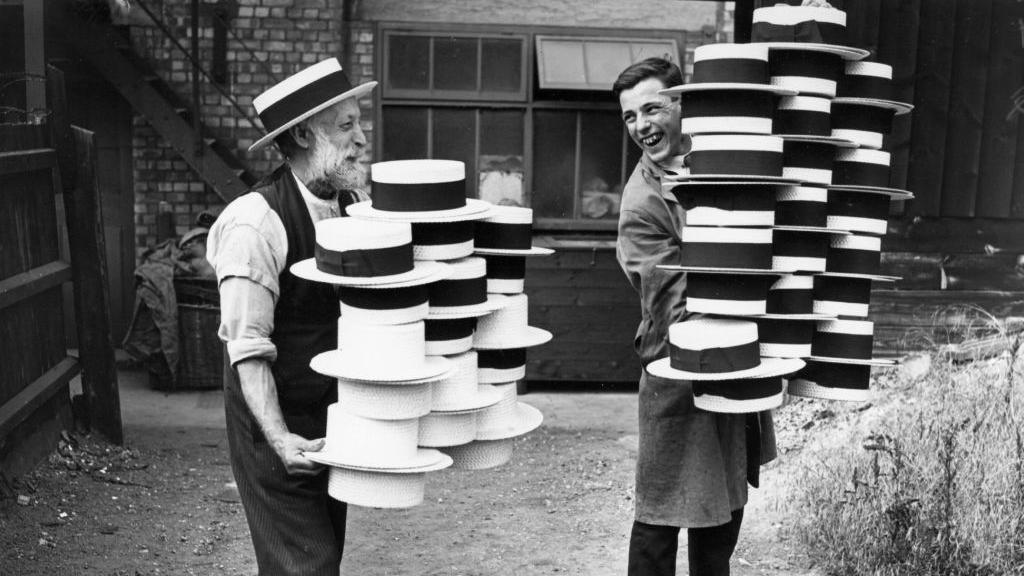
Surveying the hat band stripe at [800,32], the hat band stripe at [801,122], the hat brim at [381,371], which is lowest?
the hat brim at [381,371]

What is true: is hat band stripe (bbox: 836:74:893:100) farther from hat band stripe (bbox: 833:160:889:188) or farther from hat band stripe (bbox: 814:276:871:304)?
hat band stripe (bbox: 814:276:871:304)

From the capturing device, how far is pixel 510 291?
10.6 ft

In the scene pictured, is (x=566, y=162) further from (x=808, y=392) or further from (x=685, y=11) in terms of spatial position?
(x=808, y=392)

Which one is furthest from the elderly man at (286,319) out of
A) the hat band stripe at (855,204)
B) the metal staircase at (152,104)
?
the metal staircase at (152,104)

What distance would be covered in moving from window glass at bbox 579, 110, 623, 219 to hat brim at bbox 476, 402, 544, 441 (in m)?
5.44

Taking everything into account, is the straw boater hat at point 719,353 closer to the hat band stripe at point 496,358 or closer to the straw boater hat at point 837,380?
the straw boater hat at point 837,380

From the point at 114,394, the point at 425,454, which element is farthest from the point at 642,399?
the point at 114,394

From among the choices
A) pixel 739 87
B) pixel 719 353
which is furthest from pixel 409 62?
pixel 719 353

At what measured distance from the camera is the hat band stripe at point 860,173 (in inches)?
128

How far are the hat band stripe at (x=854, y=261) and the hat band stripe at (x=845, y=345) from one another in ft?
0.59

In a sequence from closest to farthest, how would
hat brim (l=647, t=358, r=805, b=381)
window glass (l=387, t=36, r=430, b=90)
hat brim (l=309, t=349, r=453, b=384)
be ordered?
hat brim (l=309, t=349, r=453, b=384)
hat brim (l=647, t=358, r=805, b=381)
window glass (l=387, t=36, r=430, b=90)

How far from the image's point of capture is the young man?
342 cm

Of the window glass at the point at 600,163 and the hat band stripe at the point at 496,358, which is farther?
the window glass at the point at 600,163

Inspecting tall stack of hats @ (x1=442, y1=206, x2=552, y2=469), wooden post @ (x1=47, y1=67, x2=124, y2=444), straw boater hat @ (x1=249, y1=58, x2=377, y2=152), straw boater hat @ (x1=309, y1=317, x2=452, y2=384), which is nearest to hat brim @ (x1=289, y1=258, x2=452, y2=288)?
straw boater hat @ (x1=309, y1=317, x2=452, y2=384)
